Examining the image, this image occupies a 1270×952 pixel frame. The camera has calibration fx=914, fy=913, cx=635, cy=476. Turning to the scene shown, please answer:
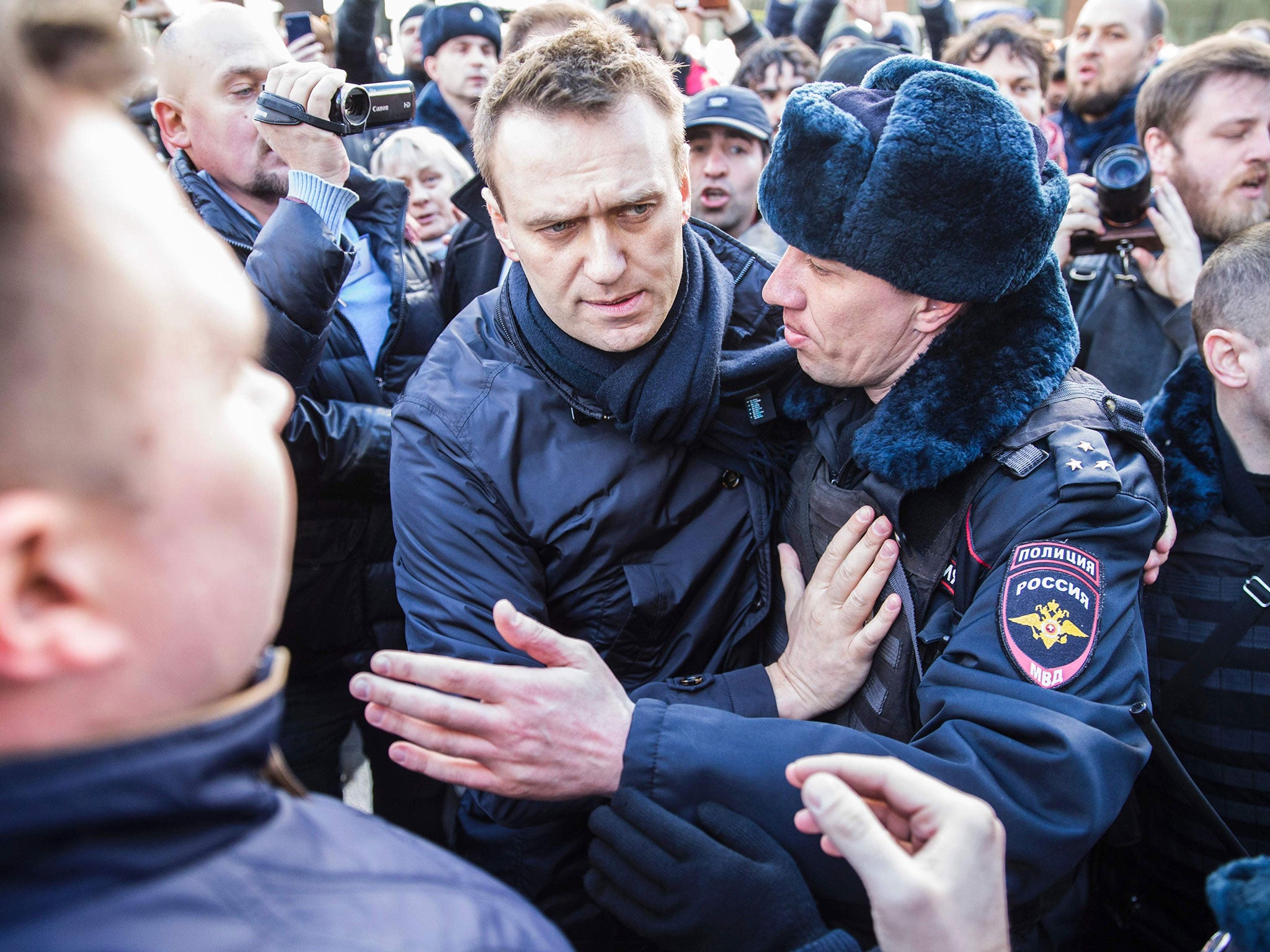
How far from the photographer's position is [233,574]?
0.70m

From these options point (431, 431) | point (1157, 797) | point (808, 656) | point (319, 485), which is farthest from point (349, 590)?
point (1157, 797)

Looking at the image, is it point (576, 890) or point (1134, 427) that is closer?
point (1134, 427)

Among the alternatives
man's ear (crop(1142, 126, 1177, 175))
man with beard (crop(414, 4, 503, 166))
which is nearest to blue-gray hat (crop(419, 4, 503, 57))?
man with beard (crop(414, 4, 503, 166))

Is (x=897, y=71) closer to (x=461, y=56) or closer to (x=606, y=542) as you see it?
(x=606, y=542)

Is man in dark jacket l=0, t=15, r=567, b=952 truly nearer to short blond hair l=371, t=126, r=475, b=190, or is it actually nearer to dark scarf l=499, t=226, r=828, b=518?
dark scarf l=499, t=226, r=828, b=518

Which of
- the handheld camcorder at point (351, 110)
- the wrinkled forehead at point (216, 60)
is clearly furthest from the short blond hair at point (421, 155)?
the handheld camcorder at point (351, 110)

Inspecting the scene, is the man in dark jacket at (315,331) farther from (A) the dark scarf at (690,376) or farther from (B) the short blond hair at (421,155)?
(B) the short blond hair at (421,155)

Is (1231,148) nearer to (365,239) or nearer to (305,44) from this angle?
(365,239)

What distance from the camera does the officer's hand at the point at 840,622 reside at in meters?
1.71

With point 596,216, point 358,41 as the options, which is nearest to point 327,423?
point 596,216

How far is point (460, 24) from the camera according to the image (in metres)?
4.53

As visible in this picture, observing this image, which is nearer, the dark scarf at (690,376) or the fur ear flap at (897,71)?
the fur ear flap at (897,71)

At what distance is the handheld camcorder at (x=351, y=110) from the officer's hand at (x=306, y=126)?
0.6 inches

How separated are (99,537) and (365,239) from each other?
2360 mm
